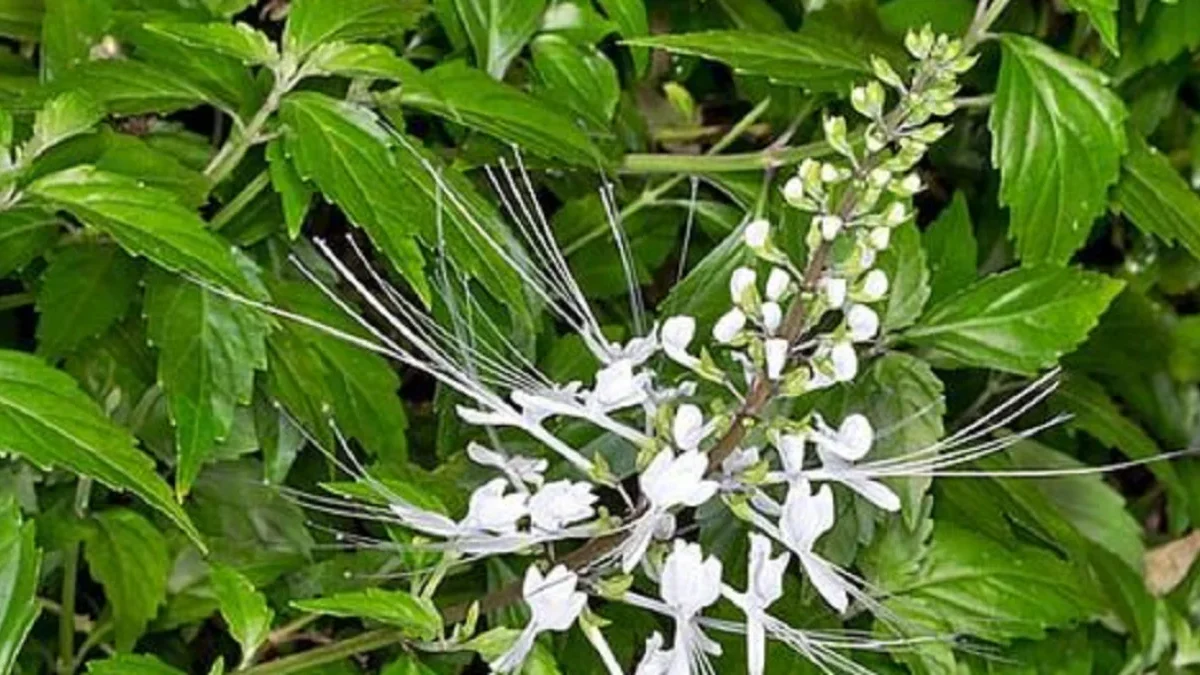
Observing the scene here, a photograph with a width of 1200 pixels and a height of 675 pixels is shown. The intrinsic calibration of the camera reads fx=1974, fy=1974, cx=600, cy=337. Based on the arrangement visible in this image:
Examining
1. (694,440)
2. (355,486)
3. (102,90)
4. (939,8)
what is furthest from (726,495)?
(939,8)

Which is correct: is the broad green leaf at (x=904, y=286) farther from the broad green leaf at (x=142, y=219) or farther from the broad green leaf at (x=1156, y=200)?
the broad green leaf at (x=142, y=219)

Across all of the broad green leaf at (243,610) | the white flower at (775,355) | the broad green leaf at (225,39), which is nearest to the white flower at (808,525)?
the white flower at (775,355)

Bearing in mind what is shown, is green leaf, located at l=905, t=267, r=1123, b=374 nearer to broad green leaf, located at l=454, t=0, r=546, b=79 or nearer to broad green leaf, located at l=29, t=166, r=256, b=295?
broad green leaf, located at l=454, t=0, r=546, b=79

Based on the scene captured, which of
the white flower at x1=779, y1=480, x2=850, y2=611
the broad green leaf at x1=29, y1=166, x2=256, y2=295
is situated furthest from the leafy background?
the white flower at x1=779, y1=480, x2=850, y2=611

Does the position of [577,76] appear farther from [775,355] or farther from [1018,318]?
[775,355]

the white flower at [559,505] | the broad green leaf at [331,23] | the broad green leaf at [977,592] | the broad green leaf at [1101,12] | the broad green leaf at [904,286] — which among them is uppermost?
the broad green leaf at [331,23]

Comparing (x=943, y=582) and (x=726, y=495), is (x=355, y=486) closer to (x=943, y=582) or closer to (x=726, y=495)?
(x=726, y=495)
